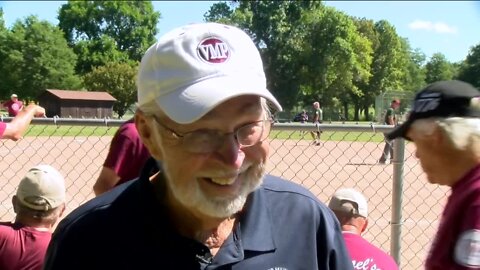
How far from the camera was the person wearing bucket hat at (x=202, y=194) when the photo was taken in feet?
5.68

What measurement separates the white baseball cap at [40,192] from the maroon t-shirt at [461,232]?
181 centimetres

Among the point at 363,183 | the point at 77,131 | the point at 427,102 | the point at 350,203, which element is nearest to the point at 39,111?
the point at 350,203

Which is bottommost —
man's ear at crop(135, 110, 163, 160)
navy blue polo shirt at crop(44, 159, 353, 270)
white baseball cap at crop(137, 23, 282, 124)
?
navy blue polo shirt at crop(44, 159, 353, 270)

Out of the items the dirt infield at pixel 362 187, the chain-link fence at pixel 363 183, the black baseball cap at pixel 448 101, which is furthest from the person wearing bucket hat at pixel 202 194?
the dirt infield at pixel 362 187

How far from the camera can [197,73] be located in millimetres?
1732

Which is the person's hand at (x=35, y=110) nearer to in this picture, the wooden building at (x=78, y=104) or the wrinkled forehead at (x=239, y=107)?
the wrinkled forehead at (x=239, y=107)

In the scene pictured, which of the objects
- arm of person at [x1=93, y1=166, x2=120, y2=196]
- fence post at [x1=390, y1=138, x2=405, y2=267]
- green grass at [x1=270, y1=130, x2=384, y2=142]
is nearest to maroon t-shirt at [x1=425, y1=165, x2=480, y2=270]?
fence post at [x1=390, y1=138, x2=405, y2=267]

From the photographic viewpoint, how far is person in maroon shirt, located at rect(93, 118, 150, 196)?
13.2ft

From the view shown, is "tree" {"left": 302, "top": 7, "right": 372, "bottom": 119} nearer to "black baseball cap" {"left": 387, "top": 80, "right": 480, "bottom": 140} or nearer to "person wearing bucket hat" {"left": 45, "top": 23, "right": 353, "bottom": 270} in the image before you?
"black baseball cap" {"left": 387, "top": 80, "right": 480, "bottom": 140}

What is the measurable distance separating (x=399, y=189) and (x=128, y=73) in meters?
60.8

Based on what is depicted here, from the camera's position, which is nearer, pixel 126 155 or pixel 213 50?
pixel 213 50

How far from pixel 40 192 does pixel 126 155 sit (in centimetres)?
78

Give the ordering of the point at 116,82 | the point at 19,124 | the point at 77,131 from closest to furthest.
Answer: the point at 19,124, the point at 77,131, the point at 116,82

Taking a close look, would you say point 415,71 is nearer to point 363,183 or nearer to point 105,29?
point 105,29
